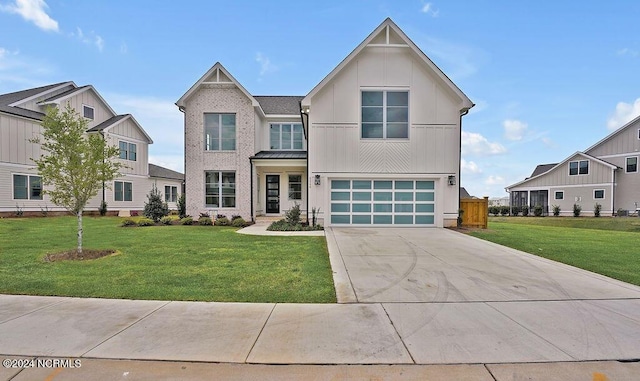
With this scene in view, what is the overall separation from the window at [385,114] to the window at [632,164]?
2867cm

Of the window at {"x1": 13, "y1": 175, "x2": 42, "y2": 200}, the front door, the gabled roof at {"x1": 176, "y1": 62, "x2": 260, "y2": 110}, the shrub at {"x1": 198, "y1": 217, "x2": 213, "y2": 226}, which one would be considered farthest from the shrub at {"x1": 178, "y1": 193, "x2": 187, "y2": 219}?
the window at {"x1": 13, "y1": 175, "x2": 42, "y2": 200}

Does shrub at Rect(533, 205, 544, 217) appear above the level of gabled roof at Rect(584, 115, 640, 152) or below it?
below

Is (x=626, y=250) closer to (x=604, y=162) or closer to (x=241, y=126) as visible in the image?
(x=241, y=126)

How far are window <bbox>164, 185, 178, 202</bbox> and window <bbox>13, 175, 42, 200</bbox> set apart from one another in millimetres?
9811

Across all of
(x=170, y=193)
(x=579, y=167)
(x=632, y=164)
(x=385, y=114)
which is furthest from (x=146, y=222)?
(x=632, y=164)

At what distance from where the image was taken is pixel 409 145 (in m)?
14.7

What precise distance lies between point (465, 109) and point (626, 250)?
796cm

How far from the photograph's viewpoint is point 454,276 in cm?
644

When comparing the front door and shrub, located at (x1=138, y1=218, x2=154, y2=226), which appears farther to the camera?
the front door

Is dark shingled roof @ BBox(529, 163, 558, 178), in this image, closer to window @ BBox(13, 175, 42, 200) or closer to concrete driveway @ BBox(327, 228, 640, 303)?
concrete driveway @ BBox(327, 228, 640, 303)

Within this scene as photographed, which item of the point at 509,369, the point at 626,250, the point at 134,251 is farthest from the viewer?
the point at 626,250

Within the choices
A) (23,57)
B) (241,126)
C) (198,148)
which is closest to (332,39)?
(241,126)

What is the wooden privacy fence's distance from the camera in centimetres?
1503

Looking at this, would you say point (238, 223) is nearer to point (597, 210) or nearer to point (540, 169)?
point (597, 210)
